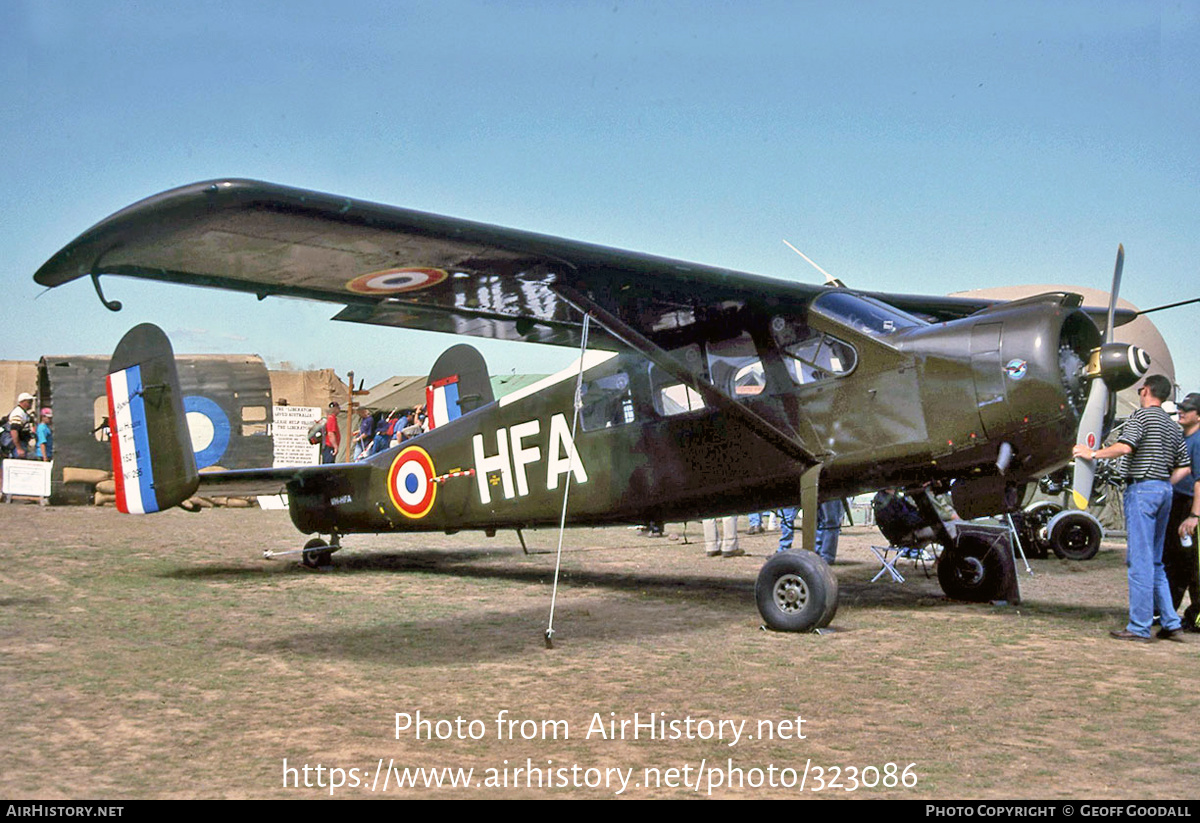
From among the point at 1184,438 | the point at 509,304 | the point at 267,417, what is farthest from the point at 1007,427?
the point at 267,417

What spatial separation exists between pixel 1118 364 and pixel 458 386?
7748 mm

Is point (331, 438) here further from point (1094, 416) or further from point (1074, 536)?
point (1094, 416)

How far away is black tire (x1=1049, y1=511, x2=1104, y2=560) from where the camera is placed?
13203 mm

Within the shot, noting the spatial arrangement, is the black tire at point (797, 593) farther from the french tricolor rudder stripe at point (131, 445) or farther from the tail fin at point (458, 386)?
the french tricolor rudder stripe at point (131, 445)

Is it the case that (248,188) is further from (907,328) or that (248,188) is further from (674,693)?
(907,328)

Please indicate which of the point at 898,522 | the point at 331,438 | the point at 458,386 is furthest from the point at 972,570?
the point at 331,438

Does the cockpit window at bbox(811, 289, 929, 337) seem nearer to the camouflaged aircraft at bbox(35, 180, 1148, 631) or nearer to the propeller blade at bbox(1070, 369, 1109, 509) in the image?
the camouflaged aircraft at bbox(35, 180, 1148, 631)

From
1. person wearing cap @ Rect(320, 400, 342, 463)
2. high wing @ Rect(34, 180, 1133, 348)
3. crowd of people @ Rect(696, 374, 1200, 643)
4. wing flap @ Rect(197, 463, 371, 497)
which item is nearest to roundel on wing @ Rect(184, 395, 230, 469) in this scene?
person wearing cap @ Rect(320, 400, 342, 463)

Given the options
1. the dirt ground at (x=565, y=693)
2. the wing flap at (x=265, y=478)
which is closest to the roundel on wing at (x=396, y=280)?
the dirt ground at (x=565, y=693)

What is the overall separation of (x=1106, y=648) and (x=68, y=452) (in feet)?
68.9

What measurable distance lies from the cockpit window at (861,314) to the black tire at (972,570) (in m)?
2.47

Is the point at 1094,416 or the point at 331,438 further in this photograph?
the point at 331,438

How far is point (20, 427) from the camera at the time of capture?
22844mm

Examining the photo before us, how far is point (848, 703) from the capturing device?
4961 millimetres
